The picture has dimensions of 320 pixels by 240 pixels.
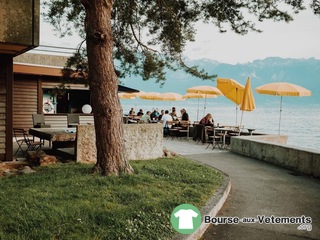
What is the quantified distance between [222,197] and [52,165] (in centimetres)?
441

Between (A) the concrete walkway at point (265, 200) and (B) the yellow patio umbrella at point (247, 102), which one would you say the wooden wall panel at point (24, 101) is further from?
(B) the yellow patio umbrella at point (247, 102)

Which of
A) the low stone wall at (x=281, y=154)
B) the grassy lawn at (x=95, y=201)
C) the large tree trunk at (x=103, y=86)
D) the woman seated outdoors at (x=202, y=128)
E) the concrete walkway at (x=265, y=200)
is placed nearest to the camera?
the grassy lawn at (x=95, y=201)

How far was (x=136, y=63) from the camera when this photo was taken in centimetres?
1256

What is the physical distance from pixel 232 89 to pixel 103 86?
395 inches

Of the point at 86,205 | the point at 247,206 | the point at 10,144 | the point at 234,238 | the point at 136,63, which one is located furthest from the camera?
the point at 136,63

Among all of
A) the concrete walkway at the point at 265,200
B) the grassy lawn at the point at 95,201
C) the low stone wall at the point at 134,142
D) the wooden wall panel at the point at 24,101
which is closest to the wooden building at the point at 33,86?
the wooden wall panel at the point at 24,101

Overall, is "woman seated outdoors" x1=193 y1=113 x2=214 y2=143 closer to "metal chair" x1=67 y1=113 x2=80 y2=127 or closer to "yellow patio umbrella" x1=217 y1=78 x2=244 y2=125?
"yellow patio umbrella" x1=217 y1=78 x2=244 y2=125

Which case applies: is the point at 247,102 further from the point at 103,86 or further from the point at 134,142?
the point at 103,86

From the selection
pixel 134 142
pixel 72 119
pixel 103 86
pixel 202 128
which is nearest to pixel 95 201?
pixel 103 86

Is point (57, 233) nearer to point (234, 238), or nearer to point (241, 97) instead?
point (234, 238)

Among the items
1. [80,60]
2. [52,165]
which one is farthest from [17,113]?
[52,165]

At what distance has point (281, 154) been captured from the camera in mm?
10266

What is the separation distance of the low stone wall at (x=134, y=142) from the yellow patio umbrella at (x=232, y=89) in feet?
18.9

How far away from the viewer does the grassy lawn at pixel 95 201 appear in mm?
4172
